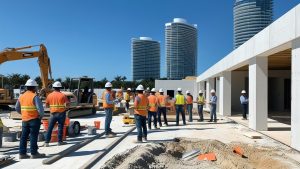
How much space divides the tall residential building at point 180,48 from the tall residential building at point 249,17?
2706cm

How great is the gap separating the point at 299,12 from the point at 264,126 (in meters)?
6.60

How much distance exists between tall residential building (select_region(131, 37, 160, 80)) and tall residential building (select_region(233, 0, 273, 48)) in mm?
36902

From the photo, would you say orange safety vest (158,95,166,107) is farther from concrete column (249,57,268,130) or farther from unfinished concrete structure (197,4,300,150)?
concrete column (249,57,268,130)

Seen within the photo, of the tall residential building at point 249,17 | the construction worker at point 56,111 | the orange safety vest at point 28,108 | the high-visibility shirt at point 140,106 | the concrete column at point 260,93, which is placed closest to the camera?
the orange safety vest at point 28,108

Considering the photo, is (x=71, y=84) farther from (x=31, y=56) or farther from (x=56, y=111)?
(x=56, y=111)

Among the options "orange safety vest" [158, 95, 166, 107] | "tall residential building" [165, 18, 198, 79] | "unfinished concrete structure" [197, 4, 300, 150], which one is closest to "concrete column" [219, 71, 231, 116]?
"unfinished concrete structure" [197, 4, 300, 150]

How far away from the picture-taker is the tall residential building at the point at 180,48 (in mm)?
144625

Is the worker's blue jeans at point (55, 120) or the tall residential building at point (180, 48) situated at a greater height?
the tall residential building at point (180, 48)

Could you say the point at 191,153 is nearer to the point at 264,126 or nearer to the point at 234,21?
the point at 264,126

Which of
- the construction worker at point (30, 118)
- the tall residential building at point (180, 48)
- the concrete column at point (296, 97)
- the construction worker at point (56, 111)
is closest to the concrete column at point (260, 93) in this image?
the concrete column at point (296, 97)

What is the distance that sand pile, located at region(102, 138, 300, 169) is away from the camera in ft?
24.4

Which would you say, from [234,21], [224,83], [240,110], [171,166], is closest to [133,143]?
[171,166]

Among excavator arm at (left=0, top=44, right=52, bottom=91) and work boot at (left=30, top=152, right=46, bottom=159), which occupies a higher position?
excavator arm at (left=0, top=44, right=52, bottom=91)

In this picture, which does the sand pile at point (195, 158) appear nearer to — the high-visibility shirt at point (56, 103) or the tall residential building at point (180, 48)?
the high-visibility shirt at point (56, 103)
